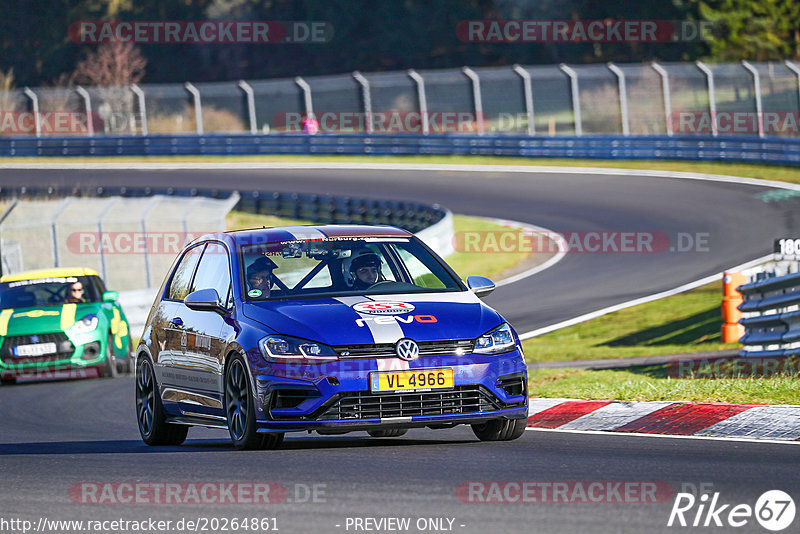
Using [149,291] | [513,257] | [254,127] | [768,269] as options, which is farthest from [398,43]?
[768,269]

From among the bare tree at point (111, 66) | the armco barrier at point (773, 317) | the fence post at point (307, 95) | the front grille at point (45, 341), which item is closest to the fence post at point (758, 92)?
the fence post at point (307, 95)

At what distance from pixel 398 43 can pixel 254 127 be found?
31.8 metres

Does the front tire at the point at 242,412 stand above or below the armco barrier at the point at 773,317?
above

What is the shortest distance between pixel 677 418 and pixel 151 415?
3.83 m

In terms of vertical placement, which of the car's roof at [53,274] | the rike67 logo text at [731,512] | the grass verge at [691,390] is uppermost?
the rike67 logo text at [731,512]

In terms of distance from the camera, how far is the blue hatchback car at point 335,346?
809cm

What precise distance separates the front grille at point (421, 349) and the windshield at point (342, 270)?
0.83 metres

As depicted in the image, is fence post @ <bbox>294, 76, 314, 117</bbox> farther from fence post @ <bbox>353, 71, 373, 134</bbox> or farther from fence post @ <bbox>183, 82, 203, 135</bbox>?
fence post @ <bbox>183, 82, 203, 135</bbox>

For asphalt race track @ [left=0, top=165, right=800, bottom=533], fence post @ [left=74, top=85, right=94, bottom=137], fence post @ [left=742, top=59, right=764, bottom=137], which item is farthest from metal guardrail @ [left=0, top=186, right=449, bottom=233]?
asphalt race track @ [left=0, top=165, right=800, bottom=533]

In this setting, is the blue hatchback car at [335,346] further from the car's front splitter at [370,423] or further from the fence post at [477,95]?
the fence post at [477,95]

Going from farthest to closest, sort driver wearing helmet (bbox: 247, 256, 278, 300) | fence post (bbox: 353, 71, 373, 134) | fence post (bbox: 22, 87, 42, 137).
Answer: fence post (bbox: 22, 87, 42, 137) → fence post (bbox: 353, 71, 373, 134) → driver wearing helmet (bbox: 247, 256, 278, 300)

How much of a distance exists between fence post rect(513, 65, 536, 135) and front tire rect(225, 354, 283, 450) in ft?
119

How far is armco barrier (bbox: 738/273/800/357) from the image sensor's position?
1369 centimetres

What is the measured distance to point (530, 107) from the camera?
45.0 m
